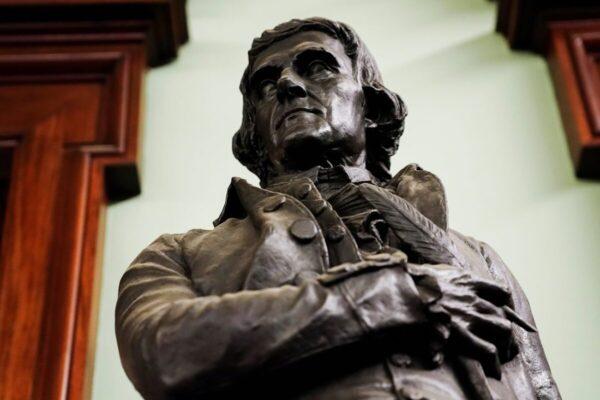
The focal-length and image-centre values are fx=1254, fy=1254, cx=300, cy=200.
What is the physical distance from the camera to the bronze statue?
134 centimetres

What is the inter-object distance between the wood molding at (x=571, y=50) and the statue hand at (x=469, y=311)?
1.55 meters

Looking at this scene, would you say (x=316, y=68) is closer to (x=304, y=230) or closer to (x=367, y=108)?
(x=367, y=108)

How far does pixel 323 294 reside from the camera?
4.44ft

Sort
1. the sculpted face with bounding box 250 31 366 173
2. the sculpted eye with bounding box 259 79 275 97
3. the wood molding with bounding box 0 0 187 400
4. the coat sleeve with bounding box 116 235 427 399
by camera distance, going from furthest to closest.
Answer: the wood molding with bounding box 0 0 187 400 → the sculpted eye with bounding box 259 79 275 97 → the sculpted face with bounding box 250 31 366 173 → the coat sleeve with bounding box 116 235 427 399

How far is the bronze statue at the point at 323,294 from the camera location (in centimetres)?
134

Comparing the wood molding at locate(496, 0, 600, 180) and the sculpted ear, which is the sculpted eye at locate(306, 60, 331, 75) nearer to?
the sculpted ear

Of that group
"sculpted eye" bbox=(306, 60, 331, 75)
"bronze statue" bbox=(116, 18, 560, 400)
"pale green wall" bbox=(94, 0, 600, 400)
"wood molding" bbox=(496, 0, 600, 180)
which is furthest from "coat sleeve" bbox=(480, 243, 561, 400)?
"wood molding" bbox=(496, 0, 600, 180)

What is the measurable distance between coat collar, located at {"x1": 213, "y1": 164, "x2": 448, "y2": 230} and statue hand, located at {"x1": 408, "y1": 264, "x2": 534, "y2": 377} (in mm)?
150

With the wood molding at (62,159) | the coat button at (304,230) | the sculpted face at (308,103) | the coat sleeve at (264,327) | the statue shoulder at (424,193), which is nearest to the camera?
the coat sleeve at (264,327)

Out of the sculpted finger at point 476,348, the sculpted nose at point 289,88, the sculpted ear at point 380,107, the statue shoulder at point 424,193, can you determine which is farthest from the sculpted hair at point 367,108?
the sculpted finger at point 476,348

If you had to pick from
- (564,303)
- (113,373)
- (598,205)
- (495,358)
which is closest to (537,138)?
(598,205)

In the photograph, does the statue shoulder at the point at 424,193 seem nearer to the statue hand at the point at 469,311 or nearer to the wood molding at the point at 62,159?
the statue hand at the point at 469,311

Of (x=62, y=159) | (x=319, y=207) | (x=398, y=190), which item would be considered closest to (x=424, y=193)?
(x=398, y=190)

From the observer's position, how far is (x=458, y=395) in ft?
4.59
